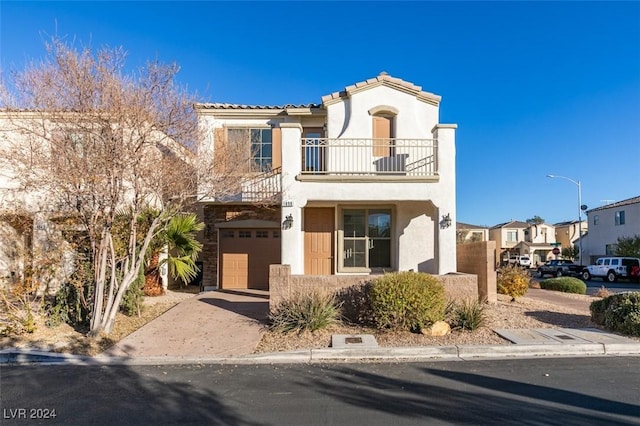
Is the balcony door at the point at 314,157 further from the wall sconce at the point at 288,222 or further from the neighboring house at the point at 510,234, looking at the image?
the neighboring house at the point at 510,234

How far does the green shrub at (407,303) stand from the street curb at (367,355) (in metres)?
0.96

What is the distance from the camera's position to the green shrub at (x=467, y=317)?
8.76 m

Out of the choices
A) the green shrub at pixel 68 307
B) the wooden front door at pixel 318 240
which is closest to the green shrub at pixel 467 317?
the wooden front door at pixel 318 240

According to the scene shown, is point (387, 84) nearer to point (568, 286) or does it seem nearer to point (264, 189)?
point (264, 189)

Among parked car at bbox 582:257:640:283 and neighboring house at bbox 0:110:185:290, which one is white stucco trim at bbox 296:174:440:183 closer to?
neighboring house at bbox 0:110:185:290

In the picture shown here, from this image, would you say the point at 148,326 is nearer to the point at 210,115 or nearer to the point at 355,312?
the point at 355,312

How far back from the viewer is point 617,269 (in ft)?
99.9

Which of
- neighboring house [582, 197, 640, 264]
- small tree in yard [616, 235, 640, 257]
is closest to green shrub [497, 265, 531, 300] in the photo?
small tree in yard [616, 235, 640, 257]

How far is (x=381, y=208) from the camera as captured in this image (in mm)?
14102

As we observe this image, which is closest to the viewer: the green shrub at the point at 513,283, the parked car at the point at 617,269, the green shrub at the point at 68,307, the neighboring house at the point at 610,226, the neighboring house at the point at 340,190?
the green shrub at the point at 68,307

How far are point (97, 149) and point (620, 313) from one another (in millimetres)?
11458

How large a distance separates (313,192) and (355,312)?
3.81 m

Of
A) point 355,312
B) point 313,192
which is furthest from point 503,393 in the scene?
point 313,192

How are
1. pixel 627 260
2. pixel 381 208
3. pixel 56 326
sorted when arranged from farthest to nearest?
pixel 627 260, pixel 381 208, pixel 56 326
